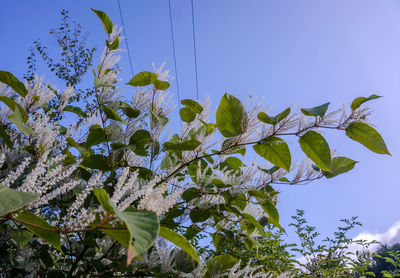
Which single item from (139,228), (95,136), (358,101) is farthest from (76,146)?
(358,101)

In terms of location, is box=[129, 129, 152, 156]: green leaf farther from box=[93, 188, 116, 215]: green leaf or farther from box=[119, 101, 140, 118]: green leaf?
box=[93, 188, 116, 215]: green leaf

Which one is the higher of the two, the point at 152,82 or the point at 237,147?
the point at 152,82

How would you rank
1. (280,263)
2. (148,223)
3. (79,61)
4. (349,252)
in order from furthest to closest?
1. (79,61)
2. (349,252)
3. (280,263)
4. (148,223)

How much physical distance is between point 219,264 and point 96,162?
27.8 inches

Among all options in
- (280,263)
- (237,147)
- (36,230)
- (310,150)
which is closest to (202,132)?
(237,147)

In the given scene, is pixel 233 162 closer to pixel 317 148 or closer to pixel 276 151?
pixel 276 151

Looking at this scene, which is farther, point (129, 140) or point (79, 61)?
point (79, 61)

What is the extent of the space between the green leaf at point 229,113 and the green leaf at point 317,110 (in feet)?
0.71

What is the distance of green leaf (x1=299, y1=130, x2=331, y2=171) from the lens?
1131 mm

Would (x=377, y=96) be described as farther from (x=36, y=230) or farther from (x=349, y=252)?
(x=349, y=252)

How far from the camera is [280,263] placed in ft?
10.9

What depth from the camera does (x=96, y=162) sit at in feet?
4.53

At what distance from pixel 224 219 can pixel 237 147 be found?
1.48 ft

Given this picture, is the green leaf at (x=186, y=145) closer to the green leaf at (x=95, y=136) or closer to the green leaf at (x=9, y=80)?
the green leaf at (x=95, y=136)
